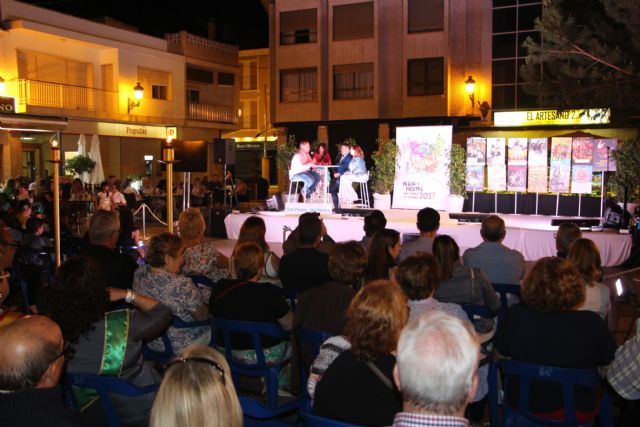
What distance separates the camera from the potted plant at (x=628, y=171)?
1234cm

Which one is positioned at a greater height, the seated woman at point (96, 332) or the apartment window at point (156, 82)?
the apartment window at point (156, 82)

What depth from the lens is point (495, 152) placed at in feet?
51.2

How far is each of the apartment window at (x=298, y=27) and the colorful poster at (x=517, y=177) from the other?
41.9 ft

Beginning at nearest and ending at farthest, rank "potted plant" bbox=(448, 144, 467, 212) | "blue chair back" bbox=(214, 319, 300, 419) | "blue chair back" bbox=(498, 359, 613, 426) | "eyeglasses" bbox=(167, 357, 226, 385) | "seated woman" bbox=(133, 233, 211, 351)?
"eyeglasses" bbox=(167, 357, 226, 385)
"blue chair back" bbox=(498, 359, 613, 426)
"blue chair back" bbox=(214, 319, 300, 419)
"seated woman" bbox=(133, 233, 211, 351)
"potted plant" bbox=(448, 144, 467, 212)

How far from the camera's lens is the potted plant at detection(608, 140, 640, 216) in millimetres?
12344

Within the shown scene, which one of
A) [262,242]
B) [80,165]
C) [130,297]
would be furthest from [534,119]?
[130,297]

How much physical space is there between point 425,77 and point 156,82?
35.3 feet

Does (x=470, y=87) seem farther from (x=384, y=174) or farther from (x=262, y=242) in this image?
(x=262, y=242)

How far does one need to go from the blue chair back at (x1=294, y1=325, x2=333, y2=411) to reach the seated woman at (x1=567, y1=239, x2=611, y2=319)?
1.97 meters

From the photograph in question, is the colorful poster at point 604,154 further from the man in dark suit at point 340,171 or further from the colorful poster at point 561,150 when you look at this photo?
the man in dark suit at point 340,171

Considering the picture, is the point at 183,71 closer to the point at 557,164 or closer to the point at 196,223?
the point at 557,164

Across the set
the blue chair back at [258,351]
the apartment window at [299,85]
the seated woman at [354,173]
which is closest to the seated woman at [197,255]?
the blue chair back at [258,351]

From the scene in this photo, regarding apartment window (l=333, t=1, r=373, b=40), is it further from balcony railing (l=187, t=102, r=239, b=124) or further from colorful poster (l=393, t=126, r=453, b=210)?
colorful poster (l=393, t=126, r=453, b=210)

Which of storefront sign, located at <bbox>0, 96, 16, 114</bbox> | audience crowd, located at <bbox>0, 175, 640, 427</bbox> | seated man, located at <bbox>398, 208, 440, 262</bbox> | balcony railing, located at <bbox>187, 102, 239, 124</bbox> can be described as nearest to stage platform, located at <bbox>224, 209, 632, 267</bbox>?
seated man, located at <bbox>398, 208, 440, 262</bbox>
